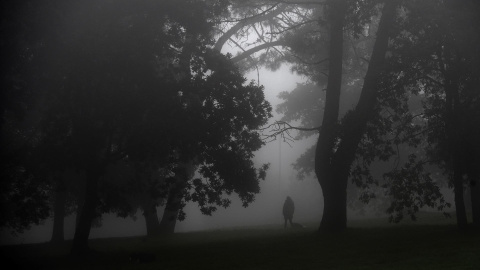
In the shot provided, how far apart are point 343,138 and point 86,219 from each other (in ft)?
33.5

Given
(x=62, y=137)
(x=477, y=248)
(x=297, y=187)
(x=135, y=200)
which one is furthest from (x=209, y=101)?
(x=297, y=187)

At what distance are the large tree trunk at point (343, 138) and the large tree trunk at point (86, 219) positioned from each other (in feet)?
29.1

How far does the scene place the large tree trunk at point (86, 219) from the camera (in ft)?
62.6

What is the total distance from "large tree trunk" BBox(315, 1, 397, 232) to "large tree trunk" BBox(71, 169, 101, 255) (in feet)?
29.1

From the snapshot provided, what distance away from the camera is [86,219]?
19438 millimetres

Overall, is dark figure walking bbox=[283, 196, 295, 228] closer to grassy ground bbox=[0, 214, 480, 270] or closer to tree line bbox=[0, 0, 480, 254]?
tree line bbox=[0, 0, 480, 254]

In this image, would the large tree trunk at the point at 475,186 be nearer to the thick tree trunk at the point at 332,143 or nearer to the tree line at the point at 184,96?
the tree line at the point at 184,96

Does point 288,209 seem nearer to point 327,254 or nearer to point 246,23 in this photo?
point 246,23

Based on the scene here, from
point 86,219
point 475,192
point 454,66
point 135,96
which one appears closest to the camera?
point 454,66

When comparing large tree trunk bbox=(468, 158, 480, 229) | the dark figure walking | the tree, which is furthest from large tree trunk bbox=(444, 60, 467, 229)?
the dark figure walking

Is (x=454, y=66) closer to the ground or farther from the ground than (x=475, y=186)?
farther from the ground

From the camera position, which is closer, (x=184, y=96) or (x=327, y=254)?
(x=327, y=254)

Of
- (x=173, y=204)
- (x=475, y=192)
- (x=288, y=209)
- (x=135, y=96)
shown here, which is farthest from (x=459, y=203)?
(x=288, y=209)

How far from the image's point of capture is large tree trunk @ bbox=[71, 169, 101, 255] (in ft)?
62.6
